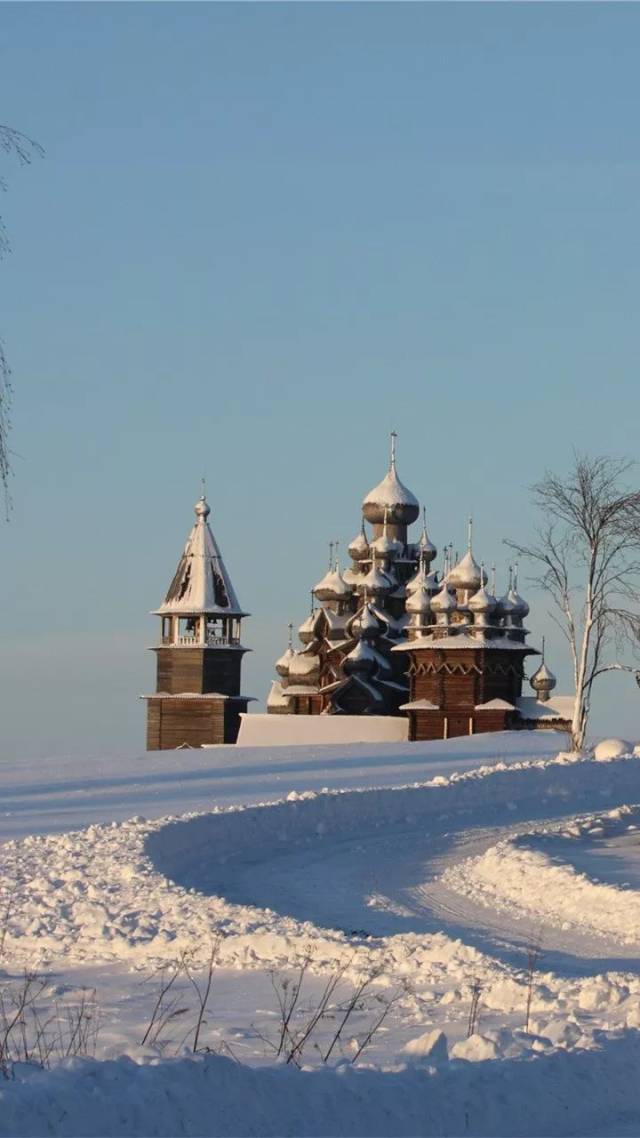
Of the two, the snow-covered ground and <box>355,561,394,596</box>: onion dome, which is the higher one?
<box>355,561,394,596</box>: onion dome

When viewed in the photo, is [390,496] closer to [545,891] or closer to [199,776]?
[199,776]

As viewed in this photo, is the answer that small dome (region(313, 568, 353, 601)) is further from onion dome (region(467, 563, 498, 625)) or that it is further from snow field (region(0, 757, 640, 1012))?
snow field (region(0, 757, 640, 1012))

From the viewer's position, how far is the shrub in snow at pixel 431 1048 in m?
6.88

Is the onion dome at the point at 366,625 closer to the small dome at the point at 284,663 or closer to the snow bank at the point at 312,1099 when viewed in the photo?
the small dome at the point at 284,663

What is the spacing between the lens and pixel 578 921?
14.1 m

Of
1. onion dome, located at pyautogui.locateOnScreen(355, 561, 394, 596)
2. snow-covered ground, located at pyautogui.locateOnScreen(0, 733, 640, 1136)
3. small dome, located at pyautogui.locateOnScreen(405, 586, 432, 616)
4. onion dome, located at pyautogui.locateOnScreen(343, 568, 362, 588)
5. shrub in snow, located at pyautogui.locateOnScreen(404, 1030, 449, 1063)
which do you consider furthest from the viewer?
onion dome, located at pyautogui.locateOnScreen(343, 568, 362, 588)

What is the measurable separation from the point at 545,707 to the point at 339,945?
159 ft

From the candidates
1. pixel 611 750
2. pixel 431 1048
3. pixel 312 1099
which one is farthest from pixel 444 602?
pixel 312 1099

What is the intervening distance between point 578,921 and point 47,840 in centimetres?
561

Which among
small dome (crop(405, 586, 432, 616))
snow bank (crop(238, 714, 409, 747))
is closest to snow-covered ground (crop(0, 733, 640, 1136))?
snow bank (crop(238, 714, 409, 747))

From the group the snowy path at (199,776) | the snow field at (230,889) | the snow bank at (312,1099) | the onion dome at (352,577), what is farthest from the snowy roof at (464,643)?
the snow bank at (312,1099)

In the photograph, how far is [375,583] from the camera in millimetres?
61719

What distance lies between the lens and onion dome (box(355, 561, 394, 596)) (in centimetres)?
6169

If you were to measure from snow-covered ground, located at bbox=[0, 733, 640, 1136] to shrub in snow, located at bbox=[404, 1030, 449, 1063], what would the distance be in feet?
0.04
